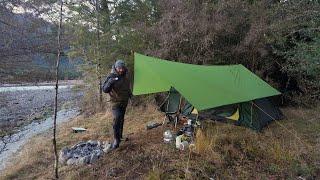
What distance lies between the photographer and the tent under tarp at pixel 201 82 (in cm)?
772

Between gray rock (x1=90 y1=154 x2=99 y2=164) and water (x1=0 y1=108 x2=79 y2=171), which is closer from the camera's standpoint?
gray rock (x1=90 y1=154 x2=99 y2=164)

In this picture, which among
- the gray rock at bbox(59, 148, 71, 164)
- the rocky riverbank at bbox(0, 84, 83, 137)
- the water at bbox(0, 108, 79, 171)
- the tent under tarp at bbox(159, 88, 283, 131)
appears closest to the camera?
the gray rock at bbox(59, 148, 71, 164)

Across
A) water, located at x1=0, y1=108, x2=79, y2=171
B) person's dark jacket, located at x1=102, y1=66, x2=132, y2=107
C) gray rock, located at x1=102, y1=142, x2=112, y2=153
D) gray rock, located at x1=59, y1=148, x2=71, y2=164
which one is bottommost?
water, located at x1=0, y1=108, x2=79, y2=171

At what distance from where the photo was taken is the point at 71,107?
19484 mm

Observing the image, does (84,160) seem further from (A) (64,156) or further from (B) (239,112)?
(B) (239,112)

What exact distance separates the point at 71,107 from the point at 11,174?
11280 millimetres

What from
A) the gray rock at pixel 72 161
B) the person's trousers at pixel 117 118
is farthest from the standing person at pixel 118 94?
the gray rock at pixel 72 161

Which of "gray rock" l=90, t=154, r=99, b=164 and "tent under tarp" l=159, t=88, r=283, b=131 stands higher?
"tent under tarp" l=159, t=88, r=283, b=131

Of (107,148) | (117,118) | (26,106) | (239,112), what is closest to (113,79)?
(117,118)

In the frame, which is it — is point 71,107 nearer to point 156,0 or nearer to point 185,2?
point 156,0

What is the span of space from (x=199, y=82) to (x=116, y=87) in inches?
71.8

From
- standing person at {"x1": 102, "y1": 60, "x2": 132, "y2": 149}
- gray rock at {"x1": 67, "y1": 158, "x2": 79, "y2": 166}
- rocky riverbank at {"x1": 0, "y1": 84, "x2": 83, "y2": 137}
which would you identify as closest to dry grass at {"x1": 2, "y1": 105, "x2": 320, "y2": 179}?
gray rock at {"x1": 67, "y1": 158, "x2": 79, "y2": 166}

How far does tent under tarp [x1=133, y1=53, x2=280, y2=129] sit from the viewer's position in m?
7.72

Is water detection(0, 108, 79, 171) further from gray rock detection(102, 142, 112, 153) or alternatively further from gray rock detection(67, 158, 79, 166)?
gray rock detection(102, 142, 112, 153)
